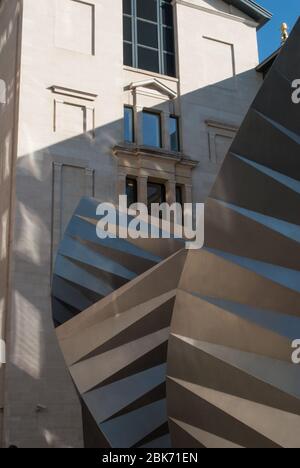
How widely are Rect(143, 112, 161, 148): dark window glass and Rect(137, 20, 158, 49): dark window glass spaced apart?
407 centimetres

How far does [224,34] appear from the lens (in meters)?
34.3

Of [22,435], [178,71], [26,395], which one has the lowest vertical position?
[22,435]

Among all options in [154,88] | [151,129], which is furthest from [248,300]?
[154,88]

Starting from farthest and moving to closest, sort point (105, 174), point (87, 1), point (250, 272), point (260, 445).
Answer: point (87, 1) < point (105, 174) < point (250, 272) < point (260, 445)

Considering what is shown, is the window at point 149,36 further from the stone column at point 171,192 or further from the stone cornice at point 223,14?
the stone column at point 171,192

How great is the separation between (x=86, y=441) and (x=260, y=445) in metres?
5.94

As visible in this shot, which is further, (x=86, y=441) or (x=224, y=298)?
(x=86, y=441)

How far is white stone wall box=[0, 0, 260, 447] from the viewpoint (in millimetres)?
23672

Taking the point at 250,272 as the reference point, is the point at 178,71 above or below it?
above

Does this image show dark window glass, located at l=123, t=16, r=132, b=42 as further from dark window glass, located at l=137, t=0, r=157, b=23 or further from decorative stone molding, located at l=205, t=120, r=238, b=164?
decorative stone molding, located at l=205, t=120, r=238, b=164

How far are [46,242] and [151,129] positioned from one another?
8.52 metres

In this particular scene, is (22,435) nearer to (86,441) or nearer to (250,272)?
(86,441)

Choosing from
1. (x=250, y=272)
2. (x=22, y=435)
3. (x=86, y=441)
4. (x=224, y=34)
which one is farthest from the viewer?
(x=224, y=34)

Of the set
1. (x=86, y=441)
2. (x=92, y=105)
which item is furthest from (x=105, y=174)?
(x=86, y=441)
